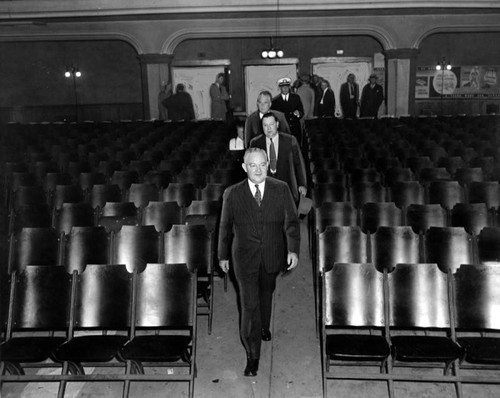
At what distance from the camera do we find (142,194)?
715 centimetres

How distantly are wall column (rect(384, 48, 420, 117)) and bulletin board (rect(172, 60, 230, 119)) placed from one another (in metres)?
6.22

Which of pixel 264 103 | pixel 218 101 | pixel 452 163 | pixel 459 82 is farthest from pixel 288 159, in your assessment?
pixel 459 82

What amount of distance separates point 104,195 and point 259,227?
11.6ft

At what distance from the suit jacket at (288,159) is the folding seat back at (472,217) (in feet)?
5.56

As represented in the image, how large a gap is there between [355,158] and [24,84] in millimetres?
17162

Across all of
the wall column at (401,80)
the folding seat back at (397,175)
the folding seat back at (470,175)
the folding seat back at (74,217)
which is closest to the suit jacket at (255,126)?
the folding seat back at (74,217)

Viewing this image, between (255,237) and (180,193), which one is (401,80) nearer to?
(180,193)

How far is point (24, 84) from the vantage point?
2191cm

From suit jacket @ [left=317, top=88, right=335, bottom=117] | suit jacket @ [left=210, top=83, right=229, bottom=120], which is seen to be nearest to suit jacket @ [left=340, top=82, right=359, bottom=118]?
suit jacket @ [left=317, top=88, right=335, bottom=117]

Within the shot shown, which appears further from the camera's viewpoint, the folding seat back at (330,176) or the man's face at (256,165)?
the folding seat back at (330,176)

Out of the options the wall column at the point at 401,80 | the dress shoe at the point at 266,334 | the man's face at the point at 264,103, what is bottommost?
the dress shoe at the point at 266,334

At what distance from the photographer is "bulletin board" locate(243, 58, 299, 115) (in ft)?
70.1

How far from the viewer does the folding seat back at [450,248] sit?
16.4 feet

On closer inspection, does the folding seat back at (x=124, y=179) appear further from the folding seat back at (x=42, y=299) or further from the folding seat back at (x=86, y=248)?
the folding seat back at (x=42, y=299)
